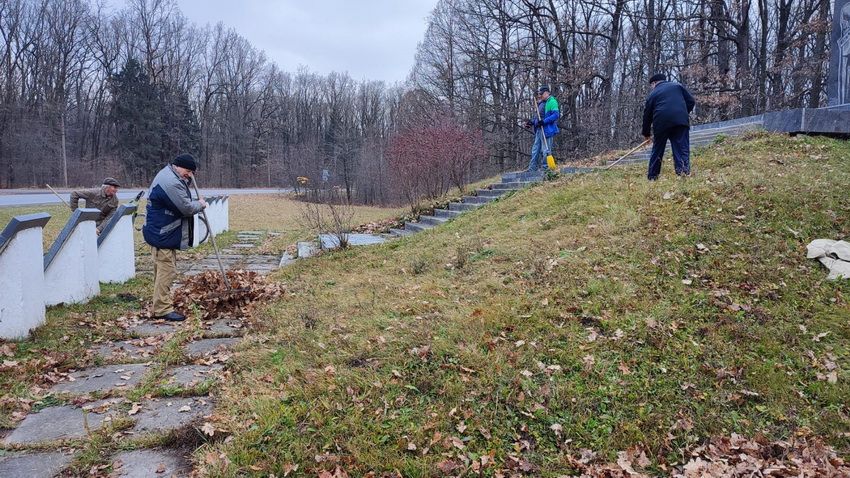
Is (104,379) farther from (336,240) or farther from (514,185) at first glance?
(514,185)

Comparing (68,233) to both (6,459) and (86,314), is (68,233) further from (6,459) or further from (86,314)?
(6,459)

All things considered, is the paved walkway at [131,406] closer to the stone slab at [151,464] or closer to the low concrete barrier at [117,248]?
the stone slab at [151,464]

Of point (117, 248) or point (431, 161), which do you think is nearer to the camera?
point (117, 248)

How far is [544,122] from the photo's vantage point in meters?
10.4

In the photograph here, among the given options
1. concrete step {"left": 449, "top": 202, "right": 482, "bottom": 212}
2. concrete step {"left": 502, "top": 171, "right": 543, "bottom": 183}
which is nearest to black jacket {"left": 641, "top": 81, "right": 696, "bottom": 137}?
concrete step {"left": 502, "top": 171, "right": 543, "bottom": 183}

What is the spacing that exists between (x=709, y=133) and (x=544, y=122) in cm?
474

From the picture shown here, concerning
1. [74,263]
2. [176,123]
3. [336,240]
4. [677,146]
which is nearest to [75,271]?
[74,263]

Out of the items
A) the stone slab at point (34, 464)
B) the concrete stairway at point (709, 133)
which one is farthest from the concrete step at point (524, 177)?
the stone slab at point (34, 464)

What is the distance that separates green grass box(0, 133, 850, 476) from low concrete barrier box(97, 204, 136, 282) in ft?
9.53

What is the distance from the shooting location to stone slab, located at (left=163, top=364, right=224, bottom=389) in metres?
3.53

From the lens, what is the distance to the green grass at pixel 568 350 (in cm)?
270

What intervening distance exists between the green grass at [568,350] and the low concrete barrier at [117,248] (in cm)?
290

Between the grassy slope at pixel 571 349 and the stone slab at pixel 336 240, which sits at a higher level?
the stone slab at pixel 336 240

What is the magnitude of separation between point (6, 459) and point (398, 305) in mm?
2951
